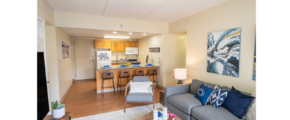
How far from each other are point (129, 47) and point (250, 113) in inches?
224

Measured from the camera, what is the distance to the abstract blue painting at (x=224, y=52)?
8.12 ft

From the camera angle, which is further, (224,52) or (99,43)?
(99,43)

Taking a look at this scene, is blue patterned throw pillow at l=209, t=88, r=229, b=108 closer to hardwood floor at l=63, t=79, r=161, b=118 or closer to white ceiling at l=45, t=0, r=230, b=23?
hardwood floor at l=63, t=79, r=161, b=118

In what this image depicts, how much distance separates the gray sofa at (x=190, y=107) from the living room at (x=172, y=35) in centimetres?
27

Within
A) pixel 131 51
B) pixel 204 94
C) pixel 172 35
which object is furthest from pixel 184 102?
pixel 131 51

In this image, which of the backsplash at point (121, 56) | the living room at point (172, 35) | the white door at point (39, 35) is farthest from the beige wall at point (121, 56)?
the white door at point (39, 35)

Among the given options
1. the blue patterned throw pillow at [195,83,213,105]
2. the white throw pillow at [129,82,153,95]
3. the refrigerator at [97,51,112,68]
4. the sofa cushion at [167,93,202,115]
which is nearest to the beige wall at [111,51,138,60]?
the refrigerator at [97,51,112,68]

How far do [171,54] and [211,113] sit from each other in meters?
2.85

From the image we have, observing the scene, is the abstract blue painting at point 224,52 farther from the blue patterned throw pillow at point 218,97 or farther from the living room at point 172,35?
the blue patterned throw pillow at point 218,97

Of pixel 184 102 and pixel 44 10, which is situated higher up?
pixel 44 10

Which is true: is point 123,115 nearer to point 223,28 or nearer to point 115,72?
point 115,72

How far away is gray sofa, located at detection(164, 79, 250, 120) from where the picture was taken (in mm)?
2009

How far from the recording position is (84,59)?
6.48 meters
